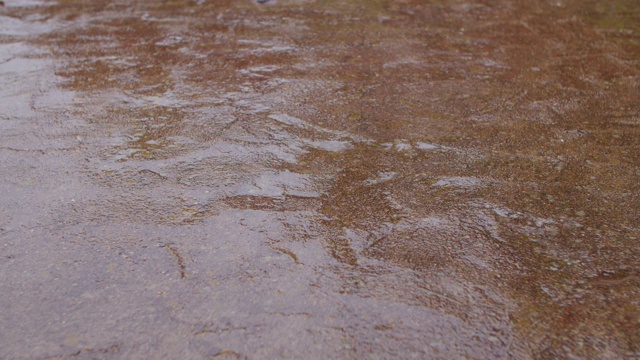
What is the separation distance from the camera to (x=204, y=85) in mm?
3986

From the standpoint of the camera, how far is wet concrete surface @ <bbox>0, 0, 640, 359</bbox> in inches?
76.2

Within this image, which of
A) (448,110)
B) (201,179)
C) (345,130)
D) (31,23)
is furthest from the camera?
(31,23)

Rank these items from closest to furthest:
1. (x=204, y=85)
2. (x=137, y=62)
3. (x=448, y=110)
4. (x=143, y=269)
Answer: (x=143, y=269) < (x=448, y=110) < (x=204, y=85) < (x=137, y=62)

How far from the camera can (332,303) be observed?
203 cm

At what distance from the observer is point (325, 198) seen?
2.63m

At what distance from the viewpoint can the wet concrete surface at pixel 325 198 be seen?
193 centimetres

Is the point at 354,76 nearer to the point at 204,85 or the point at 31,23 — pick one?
the point at 204,85

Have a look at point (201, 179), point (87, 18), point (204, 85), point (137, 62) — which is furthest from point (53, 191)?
point (87, 18)

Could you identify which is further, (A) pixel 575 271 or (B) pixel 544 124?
(B) pixel 544 124

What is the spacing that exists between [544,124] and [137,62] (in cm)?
298

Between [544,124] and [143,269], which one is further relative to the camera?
[544,124]

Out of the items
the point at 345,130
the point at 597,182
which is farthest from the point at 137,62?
the point at 597,182

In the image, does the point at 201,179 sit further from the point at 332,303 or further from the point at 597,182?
the point at 597,182

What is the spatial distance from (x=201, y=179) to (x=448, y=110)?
1.56 metres
